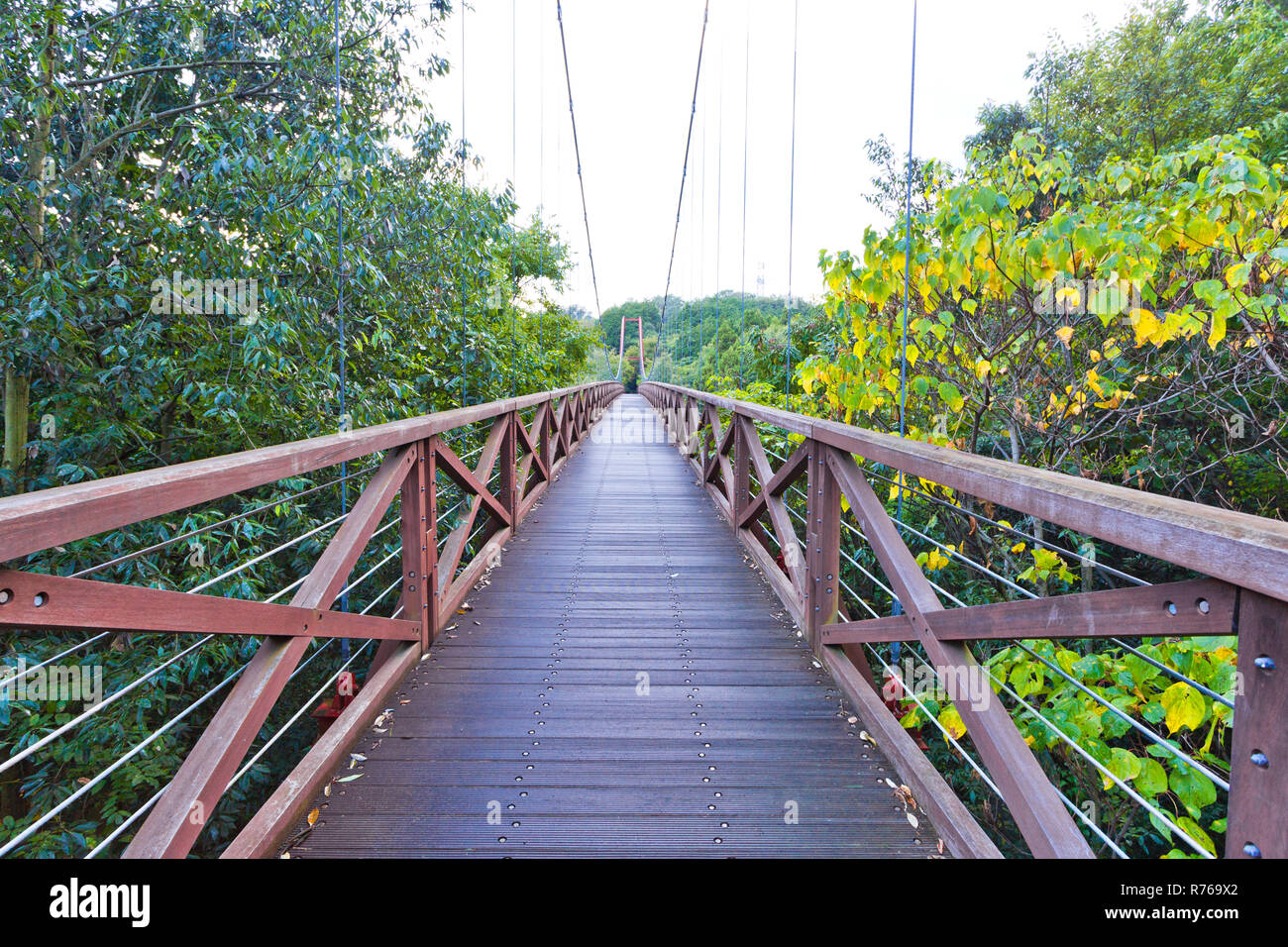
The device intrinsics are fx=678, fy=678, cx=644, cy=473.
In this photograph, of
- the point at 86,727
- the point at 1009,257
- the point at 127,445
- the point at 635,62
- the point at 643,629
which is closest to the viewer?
the point at 643,629

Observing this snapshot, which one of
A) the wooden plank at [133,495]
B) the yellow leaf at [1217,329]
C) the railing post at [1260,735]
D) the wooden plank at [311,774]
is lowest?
the wooden plank at [311,774]

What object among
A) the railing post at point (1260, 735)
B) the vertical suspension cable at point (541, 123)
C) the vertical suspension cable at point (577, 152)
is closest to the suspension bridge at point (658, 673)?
the railing post at point (1260, 735)

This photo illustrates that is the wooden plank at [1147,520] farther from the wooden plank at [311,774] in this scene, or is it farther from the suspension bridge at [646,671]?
the wooden plank at [311,774]

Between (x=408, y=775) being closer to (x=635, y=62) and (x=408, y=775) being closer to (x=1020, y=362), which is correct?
(x=1020, y=362)

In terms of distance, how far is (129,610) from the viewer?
855mm

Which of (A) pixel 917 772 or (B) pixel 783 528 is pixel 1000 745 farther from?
(B) pixel 783 528

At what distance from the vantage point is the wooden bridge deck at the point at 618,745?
4.26 ft

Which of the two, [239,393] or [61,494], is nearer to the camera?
[61,494]

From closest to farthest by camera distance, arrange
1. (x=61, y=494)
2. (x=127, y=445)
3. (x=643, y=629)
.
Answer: (x=61, y=494)
(x=643, y=629)
(x=127, y=445)

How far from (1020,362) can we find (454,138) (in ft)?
12.0

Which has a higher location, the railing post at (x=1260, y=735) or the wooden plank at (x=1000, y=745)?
the railing post at (x=1260, y=735)

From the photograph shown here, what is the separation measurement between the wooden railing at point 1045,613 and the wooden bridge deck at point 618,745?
0.36 feet
